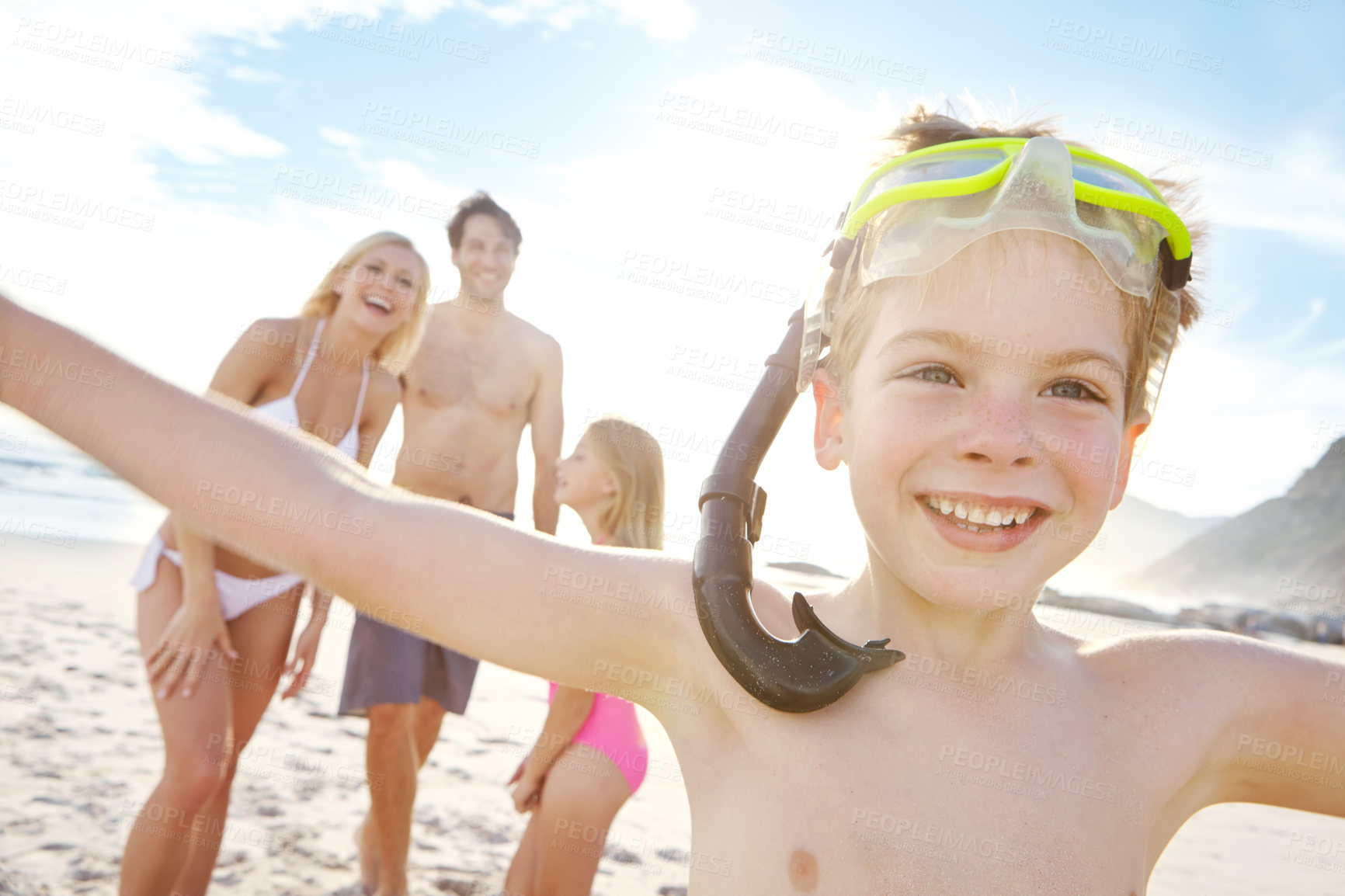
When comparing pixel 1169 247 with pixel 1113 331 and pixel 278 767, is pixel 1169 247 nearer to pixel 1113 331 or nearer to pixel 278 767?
pixel 1113 331

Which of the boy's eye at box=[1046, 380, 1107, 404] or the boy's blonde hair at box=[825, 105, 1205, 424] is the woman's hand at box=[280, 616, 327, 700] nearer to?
the boy's blonde hair at box=[825, 105, 1205, 424]

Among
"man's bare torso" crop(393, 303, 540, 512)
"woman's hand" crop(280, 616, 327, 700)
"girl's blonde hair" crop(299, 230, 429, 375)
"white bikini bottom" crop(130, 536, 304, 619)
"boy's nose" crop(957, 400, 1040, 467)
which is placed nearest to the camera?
"boy's nose" crop(957, 400, 1040, 467)

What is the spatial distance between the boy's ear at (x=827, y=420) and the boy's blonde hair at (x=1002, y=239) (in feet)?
0.09

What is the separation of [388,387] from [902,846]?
4199 mm

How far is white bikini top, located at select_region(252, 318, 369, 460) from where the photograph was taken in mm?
4363

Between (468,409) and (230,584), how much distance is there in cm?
214

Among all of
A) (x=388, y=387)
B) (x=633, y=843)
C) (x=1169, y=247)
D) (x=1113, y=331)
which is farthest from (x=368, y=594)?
(x=633, y=843)

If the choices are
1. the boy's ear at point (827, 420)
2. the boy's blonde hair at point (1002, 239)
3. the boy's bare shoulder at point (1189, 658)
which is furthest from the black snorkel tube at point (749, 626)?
the boy's bare shoulder at point (1189, 658)

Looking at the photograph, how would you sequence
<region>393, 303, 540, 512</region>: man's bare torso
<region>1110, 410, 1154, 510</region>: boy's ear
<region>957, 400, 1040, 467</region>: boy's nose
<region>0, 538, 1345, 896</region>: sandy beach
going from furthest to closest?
1. <region>393, 303, 540, 512</region>: man's bare torso
2. <region>0, 538, 1345, 896</region>: sandy beach
3. <region>1110, 410, 1154, 510</region>: boy's ear
4. <region>957, 400, 1040, 467</region>: boy's nose

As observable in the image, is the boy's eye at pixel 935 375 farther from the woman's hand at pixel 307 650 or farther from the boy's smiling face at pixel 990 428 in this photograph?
the woman's hand at pixel 307 650

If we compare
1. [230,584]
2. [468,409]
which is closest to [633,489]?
[468,409]

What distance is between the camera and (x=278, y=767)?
567 cm

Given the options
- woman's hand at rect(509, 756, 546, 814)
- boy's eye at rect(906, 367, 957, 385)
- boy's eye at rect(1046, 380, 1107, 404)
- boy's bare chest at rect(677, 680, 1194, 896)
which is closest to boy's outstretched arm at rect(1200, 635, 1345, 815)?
boy's bare chest at rect(677, 680, 1194, 896)

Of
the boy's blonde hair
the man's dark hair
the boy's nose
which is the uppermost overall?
the man's dark hair
